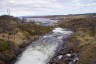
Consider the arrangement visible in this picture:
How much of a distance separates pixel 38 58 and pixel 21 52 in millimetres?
7588

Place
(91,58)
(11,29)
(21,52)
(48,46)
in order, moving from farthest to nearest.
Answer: (11,29) → (48,46) → (21,52) → (91,58)

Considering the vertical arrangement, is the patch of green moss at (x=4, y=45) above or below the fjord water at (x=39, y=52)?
above

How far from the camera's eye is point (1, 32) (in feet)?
239

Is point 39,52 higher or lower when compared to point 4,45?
lower

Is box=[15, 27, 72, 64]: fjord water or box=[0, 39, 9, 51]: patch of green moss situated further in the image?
box=[0, 39, 9, 51]: patch of green moss

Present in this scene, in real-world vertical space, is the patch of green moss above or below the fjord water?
above

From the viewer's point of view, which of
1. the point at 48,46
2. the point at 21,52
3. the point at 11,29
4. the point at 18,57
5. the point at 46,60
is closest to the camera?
the point at 46,60

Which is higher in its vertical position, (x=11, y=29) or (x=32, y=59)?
(x=11, y=29)

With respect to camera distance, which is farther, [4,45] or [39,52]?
[39,52]

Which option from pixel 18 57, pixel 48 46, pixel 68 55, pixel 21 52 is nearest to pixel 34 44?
pixel 48 46

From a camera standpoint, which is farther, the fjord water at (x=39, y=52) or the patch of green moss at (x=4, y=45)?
the patch of green moss at (x=4, y=45)

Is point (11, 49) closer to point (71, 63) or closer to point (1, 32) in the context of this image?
point (71, 63)

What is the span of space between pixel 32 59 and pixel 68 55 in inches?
362

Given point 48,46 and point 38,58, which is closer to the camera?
point 38,58
